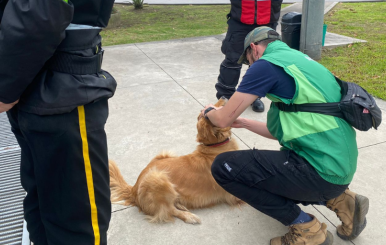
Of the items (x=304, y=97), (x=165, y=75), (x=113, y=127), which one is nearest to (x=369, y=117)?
(x=304, y=97)

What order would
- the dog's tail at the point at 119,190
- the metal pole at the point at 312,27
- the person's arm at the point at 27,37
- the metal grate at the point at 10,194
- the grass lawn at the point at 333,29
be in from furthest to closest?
1. the metal pole at the point at 312,27
2. the grass lawn at the point at 333,29
3. the dog's tail at the point at 119,190
4. the metal grate at the point at 10,194
5. the person's arm at the point at 27,37

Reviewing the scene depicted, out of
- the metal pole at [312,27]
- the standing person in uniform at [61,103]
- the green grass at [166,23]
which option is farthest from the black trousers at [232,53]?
the green grass at [166,23]

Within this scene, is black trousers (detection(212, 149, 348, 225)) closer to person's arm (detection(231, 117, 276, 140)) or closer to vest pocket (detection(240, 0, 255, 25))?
person's arm (detection(231, 117, 276, 140))

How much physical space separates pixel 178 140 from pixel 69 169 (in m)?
2.35

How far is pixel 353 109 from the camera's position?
Answer: 2172 mm

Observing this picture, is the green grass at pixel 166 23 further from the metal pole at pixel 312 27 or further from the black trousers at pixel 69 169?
the black trousers at pixel 69 169

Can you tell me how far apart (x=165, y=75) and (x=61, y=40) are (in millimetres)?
4783

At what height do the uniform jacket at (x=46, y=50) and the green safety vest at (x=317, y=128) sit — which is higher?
the uniform jacket at (x=46, y=50)

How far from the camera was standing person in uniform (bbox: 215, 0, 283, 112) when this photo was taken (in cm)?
448

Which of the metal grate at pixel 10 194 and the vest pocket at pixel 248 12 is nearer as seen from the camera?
the metal grate at pixel 10 194

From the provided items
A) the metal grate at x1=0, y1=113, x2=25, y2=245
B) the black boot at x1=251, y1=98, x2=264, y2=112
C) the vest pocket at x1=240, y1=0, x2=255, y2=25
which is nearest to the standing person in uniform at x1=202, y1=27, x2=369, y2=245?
the metal grate at x1=0, y1=113, x2=25, y2=245

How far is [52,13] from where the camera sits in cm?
149

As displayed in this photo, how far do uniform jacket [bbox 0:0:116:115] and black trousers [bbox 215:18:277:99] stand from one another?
2.98 meters

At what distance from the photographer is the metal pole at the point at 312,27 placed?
22.0 feet
